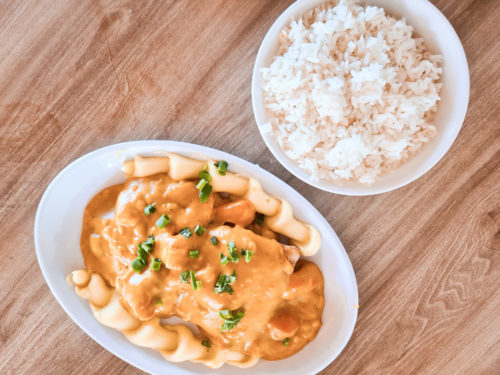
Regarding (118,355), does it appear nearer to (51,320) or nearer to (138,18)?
(51,320)

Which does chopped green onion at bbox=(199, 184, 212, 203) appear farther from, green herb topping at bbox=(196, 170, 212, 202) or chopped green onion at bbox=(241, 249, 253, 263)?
chopped green onion at bbox=(241, 249, 253, 263)

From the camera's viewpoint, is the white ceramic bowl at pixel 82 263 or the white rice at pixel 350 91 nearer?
the white rice at pixel 350 91

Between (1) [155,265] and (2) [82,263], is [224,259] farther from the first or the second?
(2) [82,263]

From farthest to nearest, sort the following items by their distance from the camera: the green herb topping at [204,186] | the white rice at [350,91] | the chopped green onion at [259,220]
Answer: the chopped green onion at [259,220] → the green herb topping at [204,186] → the white rice at [350,91]

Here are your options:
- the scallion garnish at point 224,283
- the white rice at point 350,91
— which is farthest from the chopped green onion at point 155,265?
the white rice at point 350,91

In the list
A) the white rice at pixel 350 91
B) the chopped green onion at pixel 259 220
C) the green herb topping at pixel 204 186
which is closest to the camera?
the white rice at pixel 350 91

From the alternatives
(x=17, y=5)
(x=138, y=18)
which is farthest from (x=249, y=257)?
(x=17, y=5)

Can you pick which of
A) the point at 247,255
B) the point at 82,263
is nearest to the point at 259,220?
the point at 247,255

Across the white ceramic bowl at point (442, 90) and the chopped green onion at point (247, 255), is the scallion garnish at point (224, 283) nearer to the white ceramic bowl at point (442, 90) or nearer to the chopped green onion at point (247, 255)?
the chopped green onion at point (247, 255)
